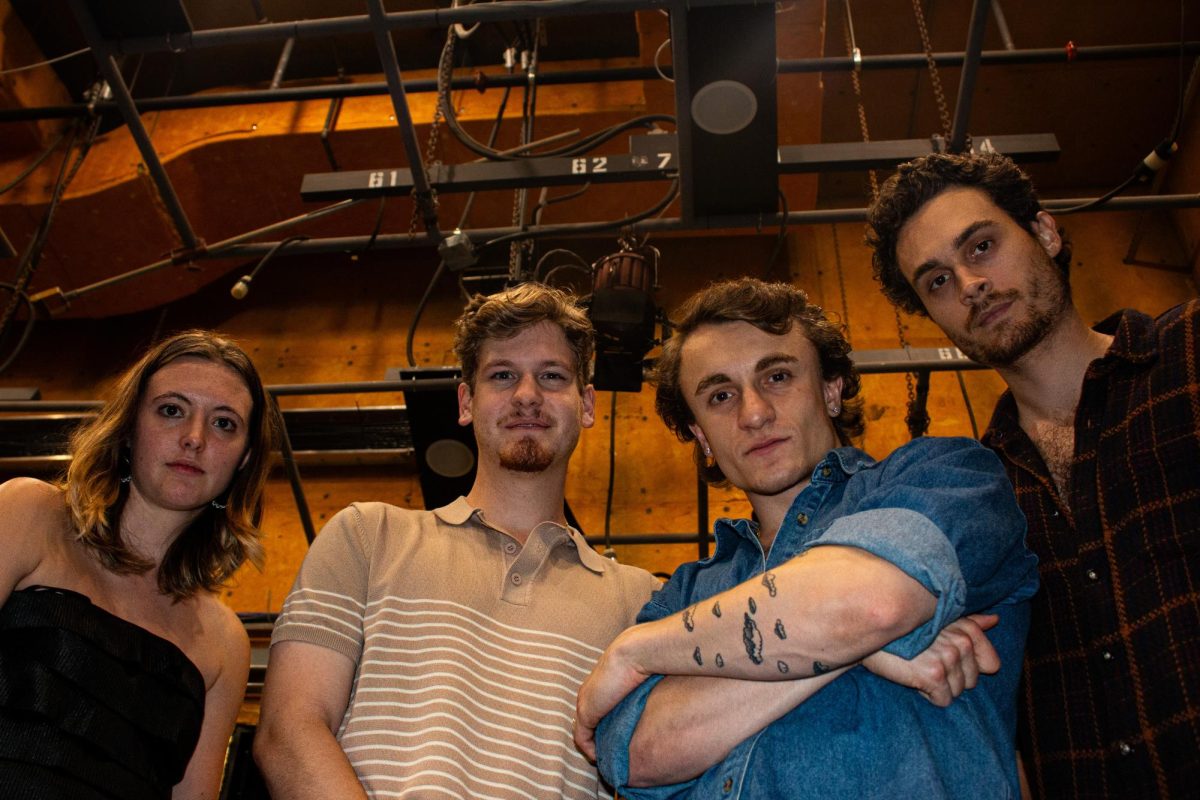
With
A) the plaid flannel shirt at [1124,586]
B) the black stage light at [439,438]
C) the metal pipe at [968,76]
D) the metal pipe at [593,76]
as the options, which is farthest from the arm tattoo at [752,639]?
the metal pipe at [593,76]

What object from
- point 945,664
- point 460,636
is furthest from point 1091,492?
point 460,636

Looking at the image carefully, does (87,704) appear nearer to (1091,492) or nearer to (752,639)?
(752,639)

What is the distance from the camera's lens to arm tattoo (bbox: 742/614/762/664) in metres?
1.32

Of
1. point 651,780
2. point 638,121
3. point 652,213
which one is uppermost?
point 638,121

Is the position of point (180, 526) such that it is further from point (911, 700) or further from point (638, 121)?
point (638, 121)

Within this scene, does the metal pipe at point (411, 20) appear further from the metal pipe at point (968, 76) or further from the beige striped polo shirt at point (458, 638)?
the beige striped polo shirt at point (458, 638)

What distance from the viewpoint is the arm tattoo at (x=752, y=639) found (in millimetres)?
1316

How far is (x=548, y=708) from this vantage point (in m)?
1.74

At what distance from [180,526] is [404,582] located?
0.72m

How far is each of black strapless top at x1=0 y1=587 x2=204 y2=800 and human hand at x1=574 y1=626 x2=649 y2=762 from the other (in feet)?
2.93

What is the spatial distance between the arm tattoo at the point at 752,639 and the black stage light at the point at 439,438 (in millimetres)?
2352

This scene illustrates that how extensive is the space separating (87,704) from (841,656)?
1.38 m

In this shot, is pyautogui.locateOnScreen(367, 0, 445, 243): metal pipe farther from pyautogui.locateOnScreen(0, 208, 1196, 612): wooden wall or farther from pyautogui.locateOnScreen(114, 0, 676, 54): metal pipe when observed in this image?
pyautogui.locateOnScreen(0, 208, 1196, 612): wooden wall

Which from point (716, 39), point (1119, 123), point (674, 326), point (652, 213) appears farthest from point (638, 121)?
point (1119, 123)
